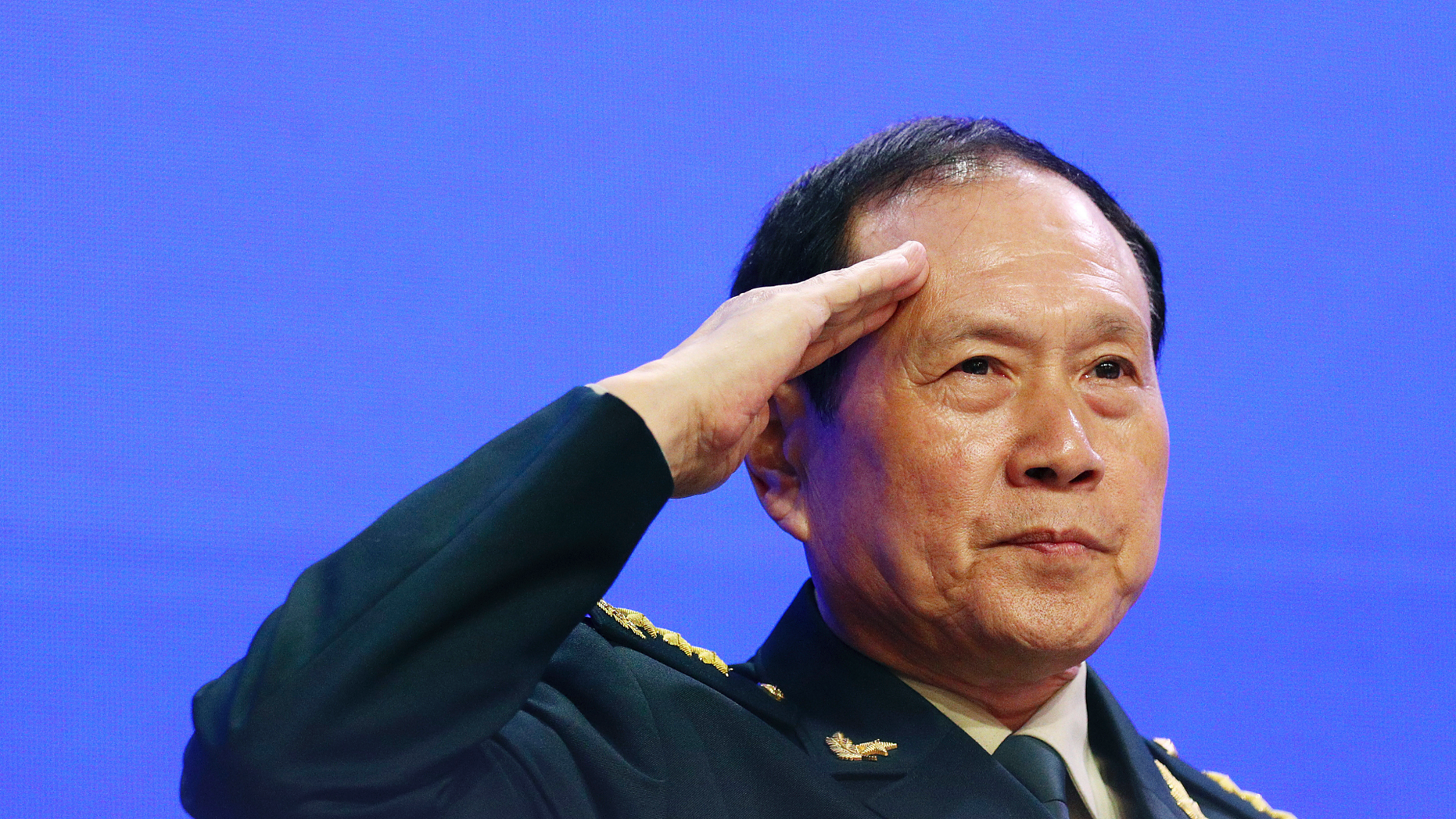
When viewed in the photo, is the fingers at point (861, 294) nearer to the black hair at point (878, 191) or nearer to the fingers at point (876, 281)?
the fingers at point (876, 281)

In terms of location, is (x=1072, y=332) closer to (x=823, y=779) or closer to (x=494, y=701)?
(x=823, y=779)

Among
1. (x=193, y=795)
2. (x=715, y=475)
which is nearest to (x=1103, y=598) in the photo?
(x=715, y=475)

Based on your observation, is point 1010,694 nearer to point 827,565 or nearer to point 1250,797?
point 827,565

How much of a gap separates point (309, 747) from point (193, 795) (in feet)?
0.65

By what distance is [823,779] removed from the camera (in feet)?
6.58

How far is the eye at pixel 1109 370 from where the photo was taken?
7.02 feet

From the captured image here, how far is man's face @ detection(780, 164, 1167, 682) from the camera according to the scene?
199 centimetres

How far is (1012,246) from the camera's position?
6.94 feet

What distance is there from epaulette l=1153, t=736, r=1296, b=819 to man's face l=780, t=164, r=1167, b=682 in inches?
18.3

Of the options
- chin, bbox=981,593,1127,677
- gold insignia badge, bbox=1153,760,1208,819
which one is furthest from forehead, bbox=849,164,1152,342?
gold insignia badge, bbox=1153,760,1208,819

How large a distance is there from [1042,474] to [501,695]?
0.88m

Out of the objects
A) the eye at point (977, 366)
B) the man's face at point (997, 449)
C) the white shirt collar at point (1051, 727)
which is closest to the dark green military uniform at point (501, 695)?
the white shirt collar at point (1051, 727)

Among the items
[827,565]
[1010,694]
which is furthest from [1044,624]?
[827,565]

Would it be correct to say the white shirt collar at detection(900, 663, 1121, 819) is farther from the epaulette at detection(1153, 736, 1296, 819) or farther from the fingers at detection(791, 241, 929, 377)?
the fingers at detection(791, 241, 929, 377)
